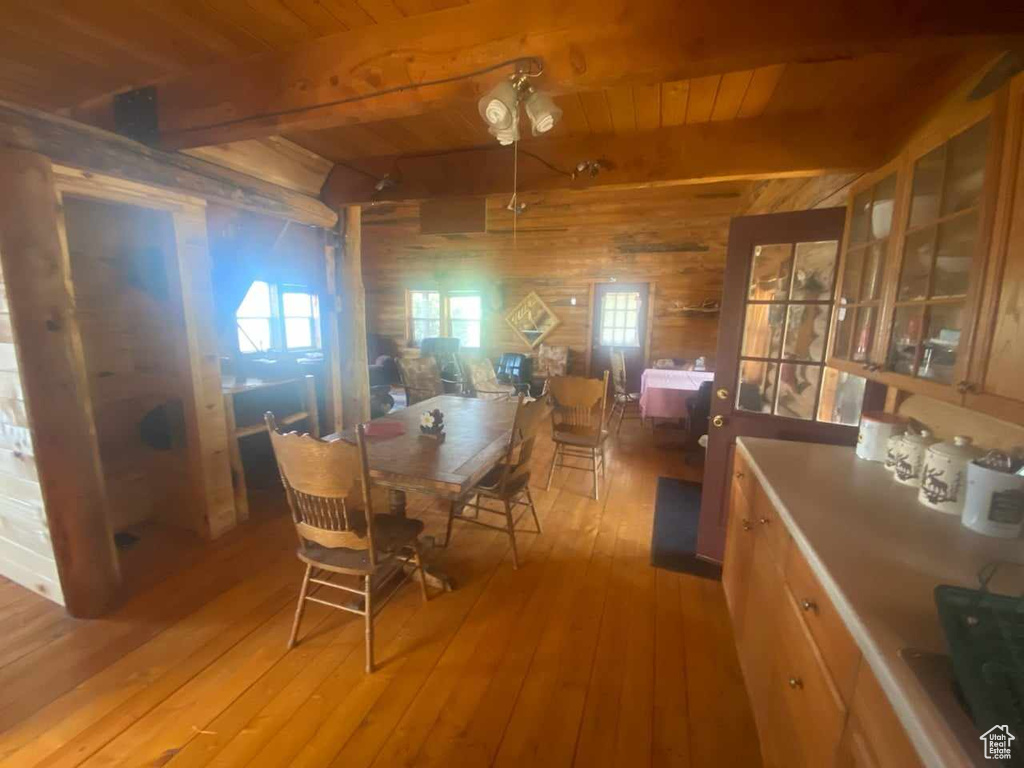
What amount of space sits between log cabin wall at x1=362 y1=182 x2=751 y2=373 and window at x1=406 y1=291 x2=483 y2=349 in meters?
0.16

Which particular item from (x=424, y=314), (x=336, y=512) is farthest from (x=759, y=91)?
(x=424, y=314)

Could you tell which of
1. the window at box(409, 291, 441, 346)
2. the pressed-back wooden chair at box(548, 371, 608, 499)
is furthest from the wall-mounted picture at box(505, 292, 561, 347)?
the pressed-back wooden chair at box(548, 371, 608, 499)

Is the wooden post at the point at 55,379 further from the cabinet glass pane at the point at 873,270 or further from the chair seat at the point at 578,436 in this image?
the cabinet glass pane at the point at 873,270

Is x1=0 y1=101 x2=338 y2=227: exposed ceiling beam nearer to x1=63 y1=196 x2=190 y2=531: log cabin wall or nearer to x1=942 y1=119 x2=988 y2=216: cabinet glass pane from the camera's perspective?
x1=63 y1=196 x2=190 y2=531: log cabin wall

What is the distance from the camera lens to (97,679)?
160cm

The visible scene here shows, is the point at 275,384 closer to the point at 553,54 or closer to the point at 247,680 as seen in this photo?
the point at 247,680

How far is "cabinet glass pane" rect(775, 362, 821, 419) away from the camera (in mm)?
2041

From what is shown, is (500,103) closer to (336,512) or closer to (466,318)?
(336,512)

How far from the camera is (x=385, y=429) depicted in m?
2.34

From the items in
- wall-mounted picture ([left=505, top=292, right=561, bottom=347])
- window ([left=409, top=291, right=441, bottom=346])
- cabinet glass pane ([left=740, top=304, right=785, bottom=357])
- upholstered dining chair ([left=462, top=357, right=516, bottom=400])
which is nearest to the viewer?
cabinet glass pane ([left=740, top=304, right=785, bottom=357])

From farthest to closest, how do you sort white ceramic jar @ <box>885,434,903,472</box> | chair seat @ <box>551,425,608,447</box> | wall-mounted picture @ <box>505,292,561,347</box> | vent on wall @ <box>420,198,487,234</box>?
1. wall-mounted picture @ <box>505,292,561,347</box>
2. chair seat @ <box>551,425,608,447</box>
3. vent on wall @ <box>420,198,487,234</box>
4. white ceramic jar @ <box>885,434,903,472</box>

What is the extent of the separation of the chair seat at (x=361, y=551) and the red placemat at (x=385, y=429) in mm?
514

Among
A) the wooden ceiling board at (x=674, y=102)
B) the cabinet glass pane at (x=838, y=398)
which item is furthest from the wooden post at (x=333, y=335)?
the cabinet glass pane at (x=838, y=398)

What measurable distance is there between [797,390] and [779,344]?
242mm
